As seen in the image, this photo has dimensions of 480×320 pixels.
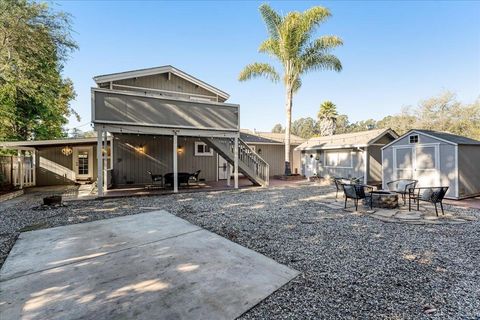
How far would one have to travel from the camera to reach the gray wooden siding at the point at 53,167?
43.9 ft

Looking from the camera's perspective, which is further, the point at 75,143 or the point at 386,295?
the point at 75,143

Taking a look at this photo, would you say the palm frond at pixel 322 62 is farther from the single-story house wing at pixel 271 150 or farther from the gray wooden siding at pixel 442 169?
the gray wooden siding at pixel 442 169

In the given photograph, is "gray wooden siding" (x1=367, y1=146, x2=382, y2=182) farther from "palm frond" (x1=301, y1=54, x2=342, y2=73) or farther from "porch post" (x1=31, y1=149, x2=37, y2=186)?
"porch post" (x1=31, y1=149, x2=37, y2=186)

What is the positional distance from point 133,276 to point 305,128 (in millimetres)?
70388

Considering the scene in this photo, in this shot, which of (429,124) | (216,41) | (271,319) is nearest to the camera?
(271,319)

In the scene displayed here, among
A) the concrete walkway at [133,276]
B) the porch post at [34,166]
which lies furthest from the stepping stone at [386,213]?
the porch post at [34,166]

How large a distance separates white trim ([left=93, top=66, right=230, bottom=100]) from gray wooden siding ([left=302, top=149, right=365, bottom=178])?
26.8 ft

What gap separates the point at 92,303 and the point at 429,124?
40.2 m

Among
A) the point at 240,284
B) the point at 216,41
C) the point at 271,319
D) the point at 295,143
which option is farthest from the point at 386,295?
the point at 295,143

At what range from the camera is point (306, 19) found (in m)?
14.9

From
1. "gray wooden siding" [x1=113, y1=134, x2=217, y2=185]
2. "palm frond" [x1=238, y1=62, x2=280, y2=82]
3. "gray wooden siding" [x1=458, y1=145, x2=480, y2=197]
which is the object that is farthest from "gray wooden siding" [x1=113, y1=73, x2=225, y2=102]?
"gray wooden siding" [x1=458, y1=145, x2=480, y2=197]

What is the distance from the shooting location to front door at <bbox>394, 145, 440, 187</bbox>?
9.96m

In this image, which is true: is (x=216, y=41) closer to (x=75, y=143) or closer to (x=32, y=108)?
(x=75, y=143)

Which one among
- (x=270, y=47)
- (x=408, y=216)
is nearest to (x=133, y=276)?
(x=408, y=216)
